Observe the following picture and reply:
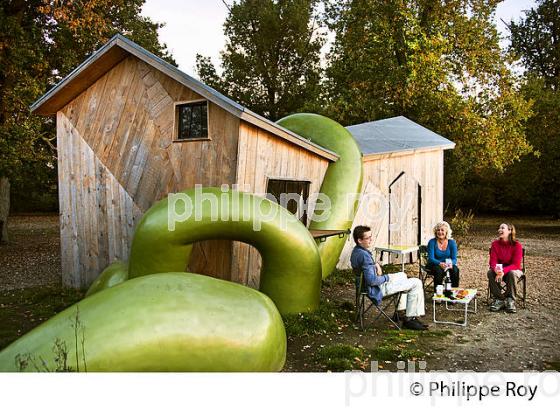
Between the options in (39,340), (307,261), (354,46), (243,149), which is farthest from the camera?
(354,46)

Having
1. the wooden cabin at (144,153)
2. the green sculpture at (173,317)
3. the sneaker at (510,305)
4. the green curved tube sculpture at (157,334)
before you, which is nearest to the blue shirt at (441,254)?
the sneaker at (510,305)

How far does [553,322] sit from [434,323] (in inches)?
77.4

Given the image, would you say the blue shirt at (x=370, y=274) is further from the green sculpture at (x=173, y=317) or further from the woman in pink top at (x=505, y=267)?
the woman in pink top at (x=505, y=267)

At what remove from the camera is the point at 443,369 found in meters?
6.08

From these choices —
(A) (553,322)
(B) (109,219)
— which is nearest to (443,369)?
(A) (553,322)

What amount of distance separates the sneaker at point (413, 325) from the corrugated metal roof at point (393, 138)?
6.05 m

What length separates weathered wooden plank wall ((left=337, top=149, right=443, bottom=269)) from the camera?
1338 cm

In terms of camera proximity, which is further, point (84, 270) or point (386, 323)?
point (84, 270)

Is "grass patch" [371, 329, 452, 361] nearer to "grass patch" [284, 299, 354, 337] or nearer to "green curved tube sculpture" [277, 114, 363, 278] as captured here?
"grass patch" [284, 299, 354, 337]

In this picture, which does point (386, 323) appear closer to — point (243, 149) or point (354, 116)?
point (243, 149)

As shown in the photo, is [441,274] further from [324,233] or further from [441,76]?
[441,76]

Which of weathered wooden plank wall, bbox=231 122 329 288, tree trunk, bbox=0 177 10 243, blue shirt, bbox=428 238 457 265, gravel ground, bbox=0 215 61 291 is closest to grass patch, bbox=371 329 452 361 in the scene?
blue shirt, bbox=428 238 457 265

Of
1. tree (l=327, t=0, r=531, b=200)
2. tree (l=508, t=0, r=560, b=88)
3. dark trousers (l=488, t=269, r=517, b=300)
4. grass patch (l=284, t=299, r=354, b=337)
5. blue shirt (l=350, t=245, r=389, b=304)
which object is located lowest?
grass patch (l=284, t=299, r=354, b=337)

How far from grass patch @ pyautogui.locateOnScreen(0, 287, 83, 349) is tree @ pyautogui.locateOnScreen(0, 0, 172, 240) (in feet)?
18.4
